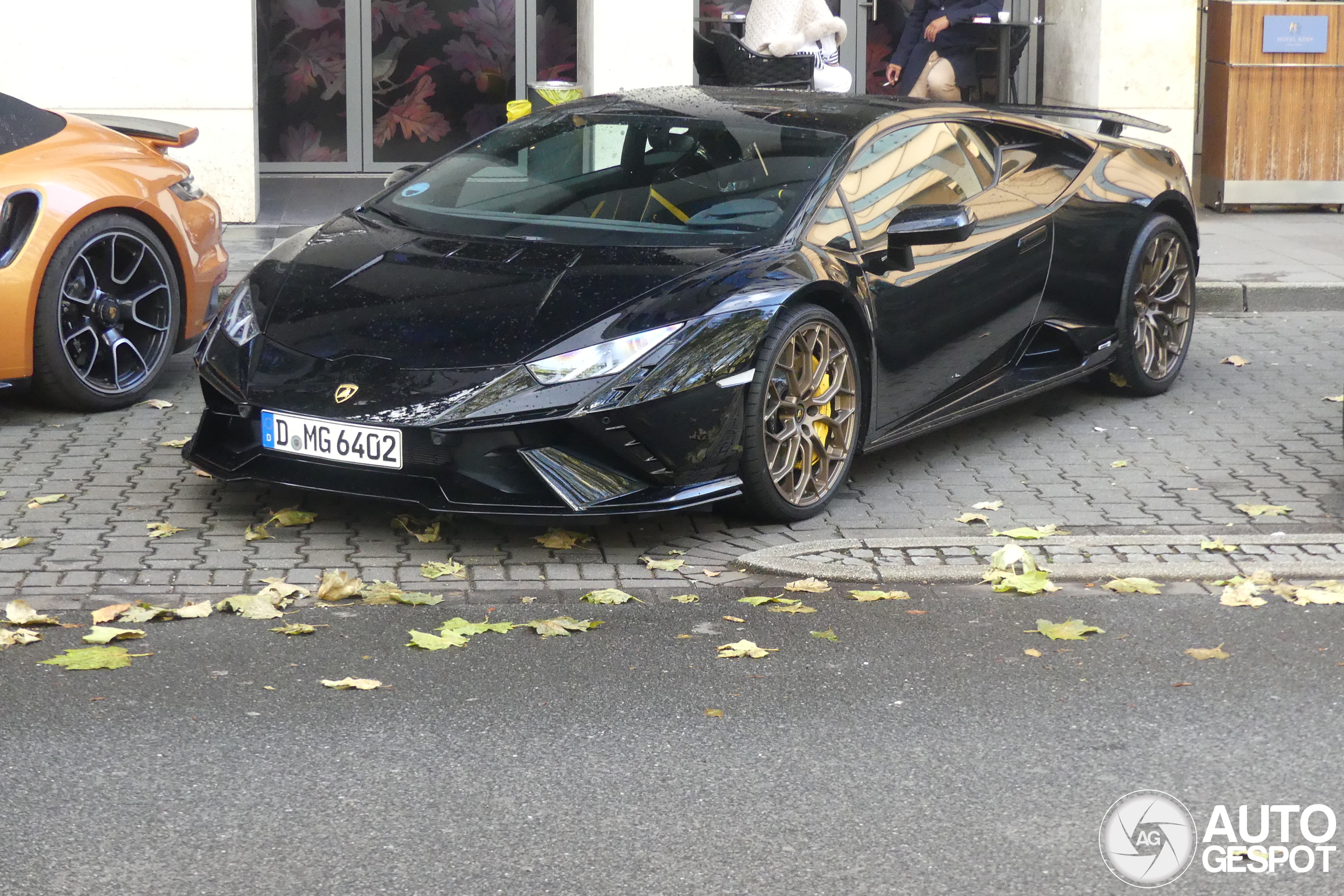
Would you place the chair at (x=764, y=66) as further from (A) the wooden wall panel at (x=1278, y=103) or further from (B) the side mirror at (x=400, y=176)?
(B) the side mirror at (x=400, y=176)

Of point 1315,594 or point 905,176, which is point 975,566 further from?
point 905,176

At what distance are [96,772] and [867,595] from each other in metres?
2.22

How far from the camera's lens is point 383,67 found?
572 inches

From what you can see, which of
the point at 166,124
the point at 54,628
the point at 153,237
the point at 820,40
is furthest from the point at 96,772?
the point at 820,40

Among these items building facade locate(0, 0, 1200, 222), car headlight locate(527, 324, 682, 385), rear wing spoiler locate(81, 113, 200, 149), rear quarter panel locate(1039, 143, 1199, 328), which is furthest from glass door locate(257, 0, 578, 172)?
car headlight locate(527, 324, 682, 385)

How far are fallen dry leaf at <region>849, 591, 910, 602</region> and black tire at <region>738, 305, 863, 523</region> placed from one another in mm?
609

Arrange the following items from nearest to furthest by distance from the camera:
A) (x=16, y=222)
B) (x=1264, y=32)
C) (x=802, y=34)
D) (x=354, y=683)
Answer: (x=354, y=683)
(x=16, y=222)
(x=802, y=34)
(x=1264, y=32)

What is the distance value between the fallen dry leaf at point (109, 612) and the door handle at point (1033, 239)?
349cm

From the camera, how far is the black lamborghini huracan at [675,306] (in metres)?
5.22

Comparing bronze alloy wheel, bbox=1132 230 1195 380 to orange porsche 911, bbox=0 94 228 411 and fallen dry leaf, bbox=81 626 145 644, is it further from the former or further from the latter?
fallen dry leaf, bbox=81 626 145 644

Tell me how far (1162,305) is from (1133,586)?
2.86m

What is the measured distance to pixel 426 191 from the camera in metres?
6.52

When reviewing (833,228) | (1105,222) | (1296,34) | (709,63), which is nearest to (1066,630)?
(833,228)

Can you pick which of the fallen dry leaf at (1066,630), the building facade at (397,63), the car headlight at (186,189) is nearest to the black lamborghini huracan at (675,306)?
the fallen dry leaf at (1066,630)
